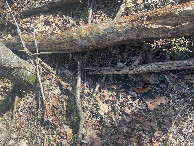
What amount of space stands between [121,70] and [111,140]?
169 cm

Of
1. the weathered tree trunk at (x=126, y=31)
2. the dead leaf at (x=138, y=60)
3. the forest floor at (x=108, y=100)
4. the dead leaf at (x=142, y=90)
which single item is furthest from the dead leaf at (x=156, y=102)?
the weathered tree trunk at (x=126, y=31)

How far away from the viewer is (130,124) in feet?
13.3

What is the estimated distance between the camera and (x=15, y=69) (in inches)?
188

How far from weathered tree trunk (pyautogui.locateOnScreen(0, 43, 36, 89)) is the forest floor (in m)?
0.36

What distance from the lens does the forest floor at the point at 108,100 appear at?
3.94m

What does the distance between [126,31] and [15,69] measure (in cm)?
314

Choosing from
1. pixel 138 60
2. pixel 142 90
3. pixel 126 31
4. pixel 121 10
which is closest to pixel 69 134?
pixel 142 90

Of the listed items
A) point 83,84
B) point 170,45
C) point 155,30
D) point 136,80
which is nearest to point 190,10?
point 155,30

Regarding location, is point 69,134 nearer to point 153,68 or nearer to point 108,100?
point 108,100

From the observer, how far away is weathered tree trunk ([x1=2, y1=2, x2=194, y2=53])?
11.0 ft

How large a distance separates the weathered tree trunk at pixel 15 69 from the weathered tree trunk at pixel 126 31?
60 centimetres

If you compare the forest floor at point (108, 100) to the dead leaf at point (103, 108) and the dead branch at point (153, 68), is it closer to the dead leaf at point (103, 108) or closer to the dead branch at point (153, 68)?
the dead leaf at point (103, 108)

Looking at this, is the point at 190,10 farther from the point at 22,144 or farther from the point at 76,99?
the point at 22,144

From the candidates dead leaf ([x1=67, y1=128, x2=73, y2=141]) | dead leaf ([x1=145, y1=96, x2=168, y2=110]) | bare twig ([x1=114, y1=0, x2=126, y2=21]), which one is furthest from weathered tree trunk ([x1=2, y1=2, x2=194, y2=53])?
dead leaf ([x1=67, y1=128, x2=73, y2=141])
